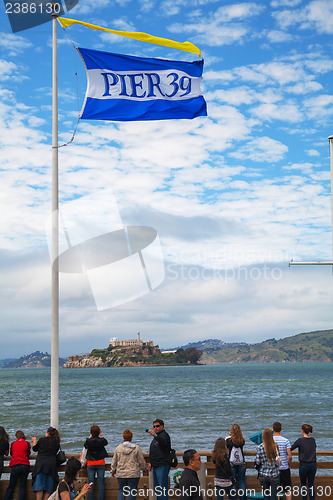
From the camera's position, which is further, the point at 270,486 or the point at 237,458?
the point at 237,458

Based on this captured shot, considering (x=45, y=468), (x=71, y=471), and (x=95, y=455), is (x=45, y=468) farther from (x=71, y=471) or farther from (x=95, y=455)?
(x=71, y=471)

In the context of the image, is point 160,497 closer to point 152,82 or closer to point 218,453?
point 218,453

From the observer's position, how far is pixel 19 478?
9.71m

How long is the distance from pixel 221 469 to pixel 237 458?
1.55ft

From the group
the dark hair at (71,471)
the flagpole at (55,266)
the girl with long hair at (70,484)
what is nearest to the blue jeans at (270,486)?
the girl with long hair at (70,484)

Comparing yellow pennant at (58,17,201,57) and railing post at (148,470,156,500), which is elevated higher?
yellow pennant at (58,17,201,57)

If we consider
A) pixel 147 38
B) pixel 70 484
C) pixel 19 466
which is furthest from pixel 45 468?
pixel 147 38

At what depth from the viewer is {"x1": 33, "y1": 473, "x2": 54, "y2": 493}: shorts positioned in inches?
360

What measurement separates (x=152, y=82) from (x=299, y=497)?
9531mm

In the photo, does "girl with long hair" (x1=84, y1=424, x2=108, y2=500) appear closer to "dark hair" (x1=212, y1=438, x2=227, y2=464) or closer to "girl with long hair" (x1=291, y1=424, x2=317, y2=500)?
"dark hair" (x1=212, y1=438, x2=227, y2=464)

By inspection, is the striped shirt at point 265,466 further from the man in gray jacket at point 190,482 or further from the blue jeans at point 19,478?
the blue jeans at point 19,478

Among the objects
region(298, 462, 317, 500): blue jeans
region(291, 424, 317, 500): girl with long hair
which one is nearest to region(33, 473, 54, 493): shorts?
region(291, 424, 317, 500): girl with long hair

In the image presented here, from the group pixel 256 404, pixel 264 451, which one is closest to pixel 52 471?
pixel 264 451

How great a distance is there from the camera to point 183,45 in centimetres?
1257
